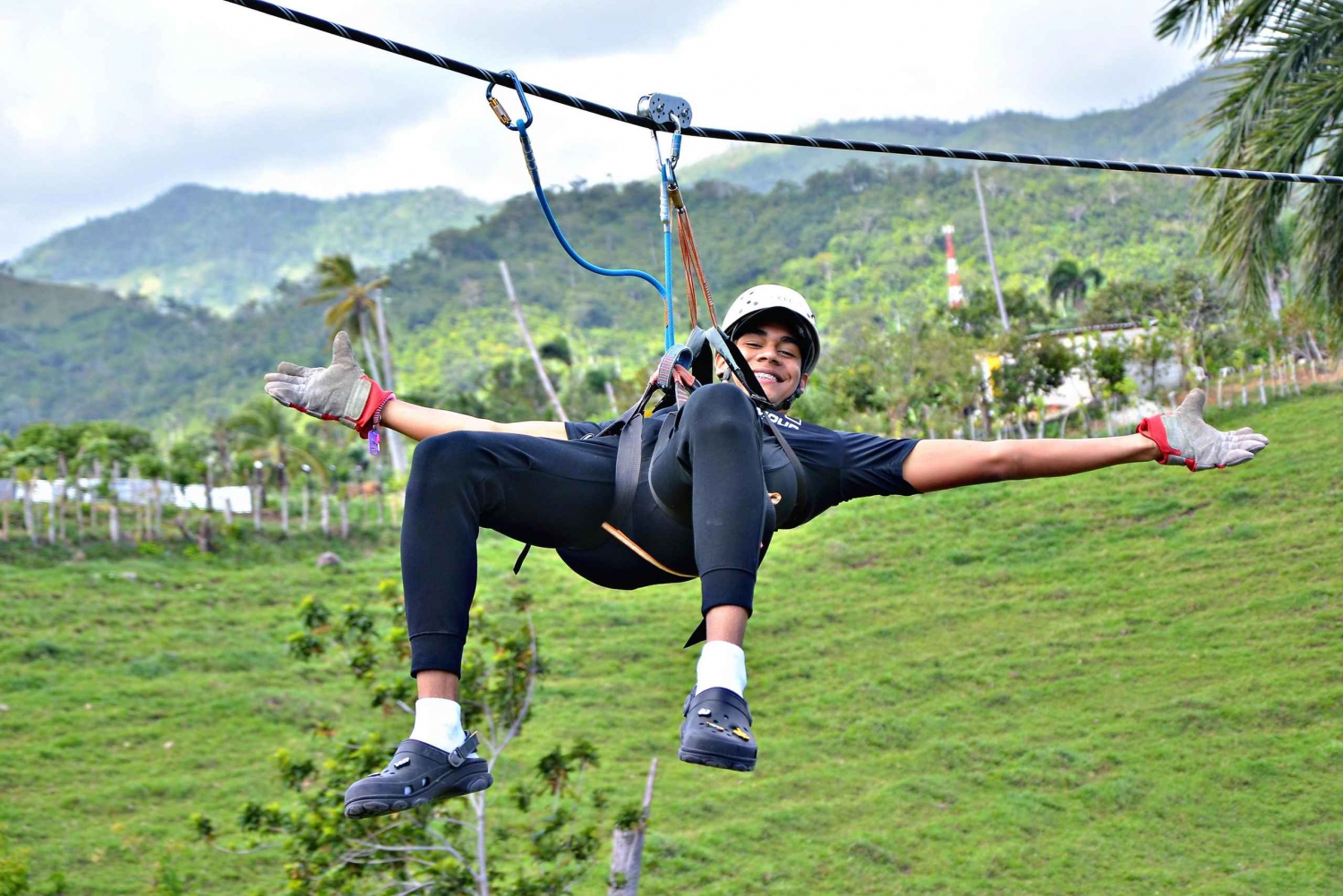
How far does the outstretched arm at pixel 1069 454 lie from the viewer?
121 inches

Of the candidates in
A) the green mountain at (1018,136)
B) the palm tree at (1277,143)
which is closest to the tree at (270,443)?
the palm tree at (1277,143)

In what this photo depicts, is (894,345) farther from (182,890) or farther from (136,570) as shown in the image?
(182,890)

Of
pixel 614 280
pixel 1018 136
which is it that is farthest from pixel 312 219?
pixel 614 280

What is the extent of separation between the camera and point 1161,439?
3.18m

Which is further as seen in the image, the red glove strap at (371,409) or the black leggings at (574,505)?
the red glove strap at (371,409)

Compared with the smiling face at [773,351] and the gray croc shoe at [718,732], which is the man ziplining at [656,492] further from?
the smiling face at [773,351]

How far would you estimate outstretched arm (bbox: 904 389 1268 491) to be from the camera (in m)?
3.08

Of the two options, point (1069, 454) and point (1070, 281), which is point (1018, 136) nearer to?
point (1070, 281)

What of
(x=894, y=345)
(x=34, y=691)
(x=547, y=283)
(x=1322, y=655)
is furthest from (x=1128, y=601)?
(x=547, y=283)

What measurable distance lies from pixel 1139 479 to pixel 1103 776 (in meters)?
10.1

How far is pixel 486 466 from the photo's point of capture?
2.76 meters

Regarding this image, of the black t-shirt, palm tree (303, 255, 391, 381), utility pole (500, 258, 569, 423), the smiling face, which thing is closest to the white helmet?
the smiling face

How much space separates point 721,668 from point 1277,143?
6365mm

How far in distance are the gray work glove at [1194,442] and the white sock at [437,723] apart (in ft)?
5.63
